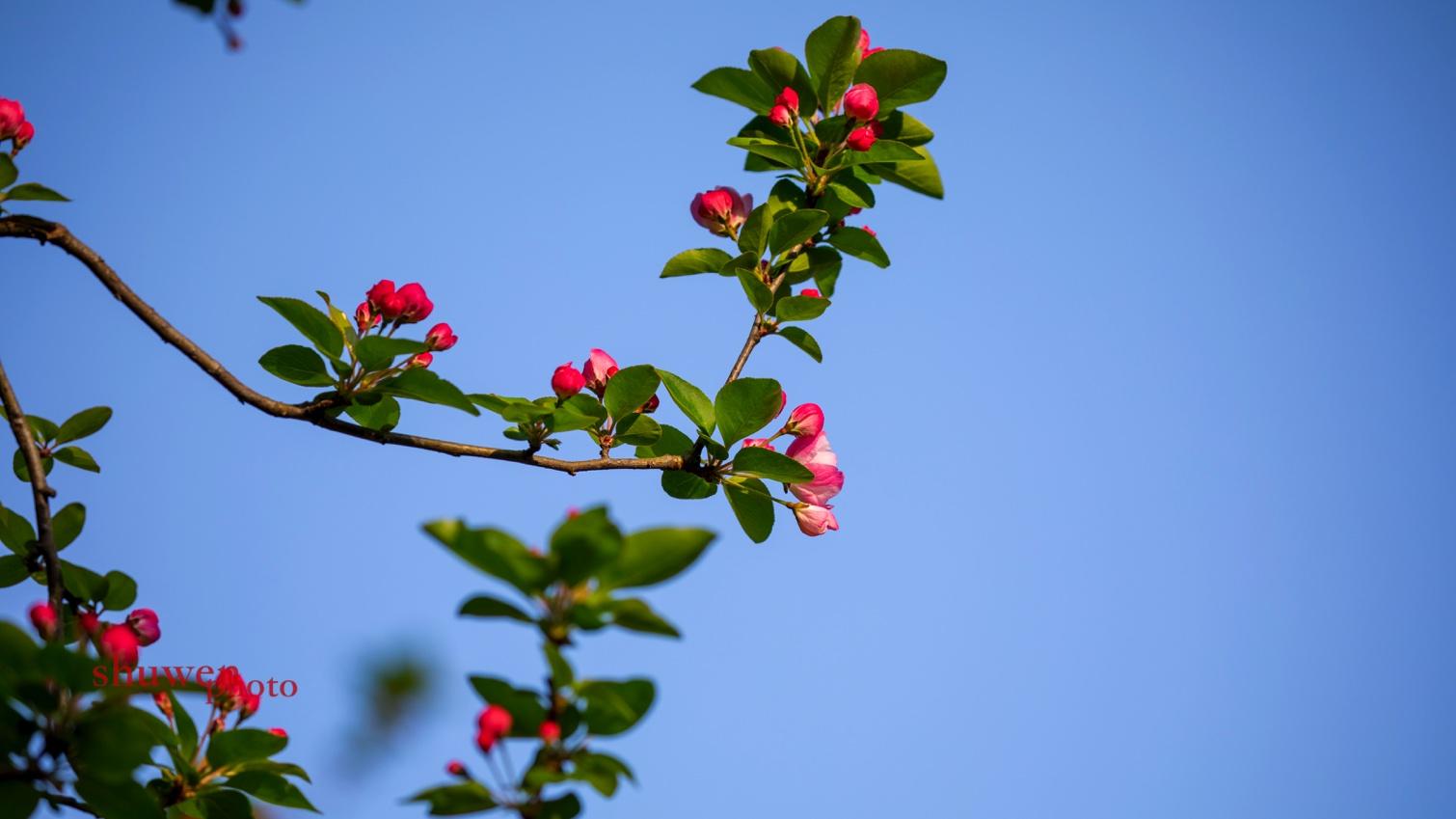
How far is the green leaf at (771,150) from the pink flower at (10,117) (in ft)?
3.91

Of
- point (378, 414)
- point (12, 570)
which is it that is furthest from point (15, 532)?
point (378, 414)

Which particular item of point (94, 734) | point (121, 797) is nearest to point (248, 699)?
point (121, 797)

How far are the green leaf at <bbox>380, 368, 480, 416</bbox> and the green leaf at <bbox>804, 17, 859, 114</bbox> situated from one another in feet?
3.11

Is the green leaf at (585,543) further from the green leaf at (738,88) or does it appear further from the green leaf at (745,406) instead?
the green leaf at (738,88)

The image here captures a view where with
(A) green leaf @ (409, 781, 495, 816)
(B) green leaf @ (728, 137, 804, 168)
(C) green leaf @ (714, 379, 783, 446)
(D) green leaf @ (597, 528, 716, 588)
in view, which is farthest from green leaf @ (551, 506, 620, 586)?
(B) green leaf @ (728, 137, 804, 168)

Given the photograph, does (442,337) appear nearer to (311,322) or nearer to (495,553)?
(311,322)

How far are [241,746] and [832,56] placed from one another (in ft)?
5.01

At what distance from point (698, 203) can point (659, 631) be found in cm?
134

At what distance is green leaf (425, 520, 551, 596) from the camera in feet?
3.29

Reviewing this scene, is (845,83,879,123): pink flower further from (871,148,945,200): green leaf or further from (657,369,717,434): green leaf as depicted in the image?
(657,369,717,434): green leaf

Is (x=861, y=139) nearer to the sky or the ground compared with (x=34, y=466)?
nearer to the sky

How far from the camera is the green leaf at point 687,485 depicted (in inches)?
74.7

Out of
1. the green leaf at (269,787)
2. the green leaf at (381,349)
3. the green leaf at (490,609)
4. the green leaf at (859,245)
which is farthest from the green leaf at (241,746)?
the green leaf at (859,245)

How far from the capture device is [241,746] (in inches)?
59.9
